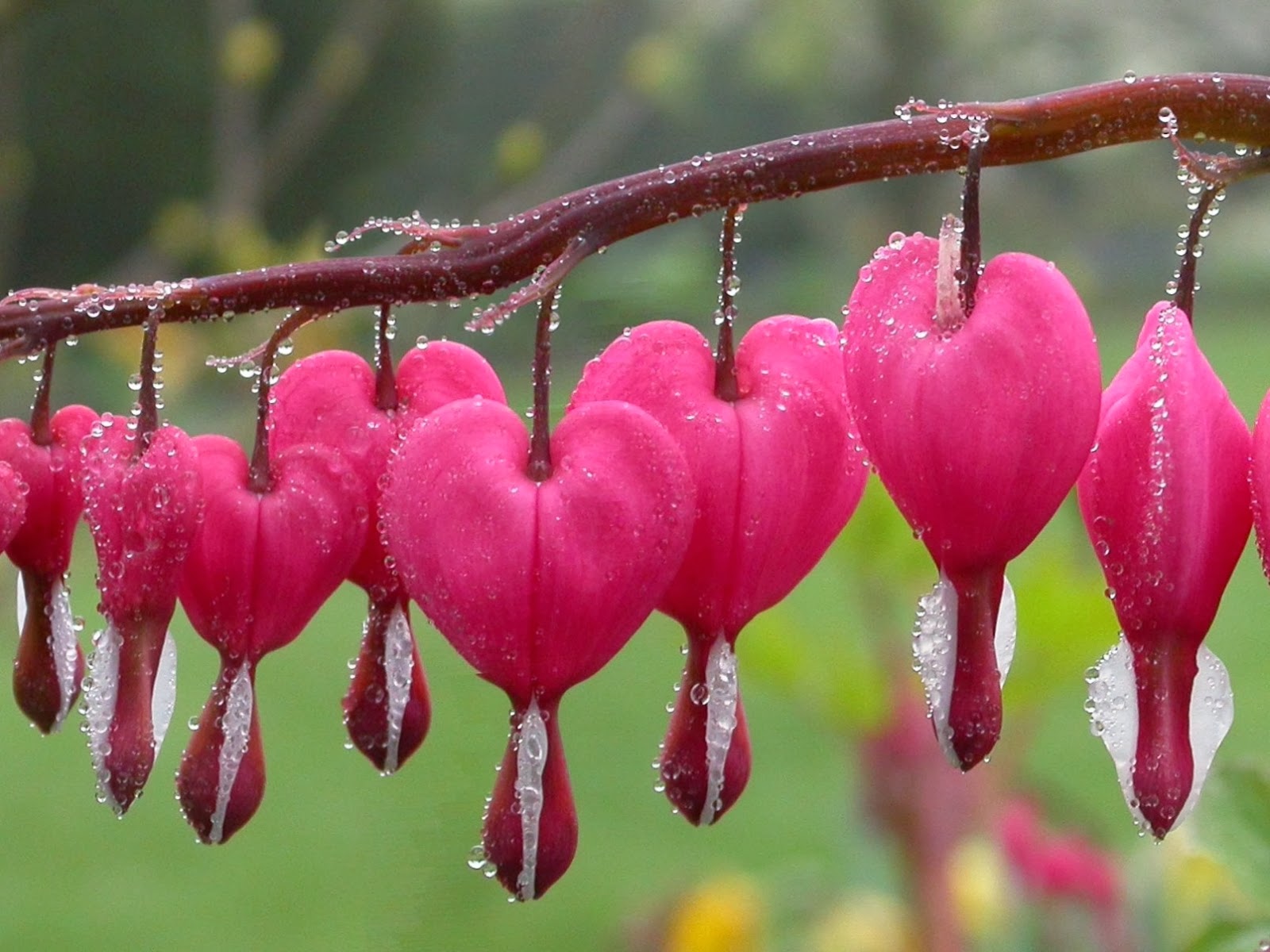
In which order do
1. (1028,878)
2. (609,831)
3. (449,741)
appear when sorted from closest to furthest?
(1028,878) < (449,741) < (609,831)

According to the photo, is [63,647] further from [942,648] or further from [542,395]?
[942,648]

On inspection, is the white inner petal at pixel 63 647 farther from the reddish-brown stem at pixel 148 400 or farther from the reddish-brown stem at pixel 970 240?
the reddish-brown stem at pixel 970 240

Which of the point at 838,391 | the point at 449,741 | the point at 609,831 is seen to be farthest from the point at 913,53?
the point at 838,391

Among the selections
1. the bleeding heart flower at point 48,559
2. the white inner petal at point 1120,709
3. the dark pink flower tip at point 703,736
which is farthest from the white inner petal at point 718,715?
the bleeding heart flower at point 48,559

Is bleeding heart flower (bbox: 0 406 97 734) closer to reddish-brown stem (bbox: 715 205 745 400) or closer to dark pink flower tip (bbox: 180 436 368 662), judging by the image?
dark pink flower tip (bbox: 180 436 368 662)

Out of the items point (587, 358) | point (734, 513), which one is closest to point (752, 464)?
point (734, 513)

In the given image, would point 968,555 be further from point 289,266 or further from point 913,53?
point 913,53

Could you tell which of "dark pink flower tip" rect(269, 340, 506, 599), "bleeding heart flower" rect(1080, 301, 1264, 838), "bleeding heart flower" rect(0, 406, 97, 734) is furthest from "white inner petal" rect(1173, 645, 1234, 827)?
"bleeding heart flower" rect(0, 406, 97, 734)
